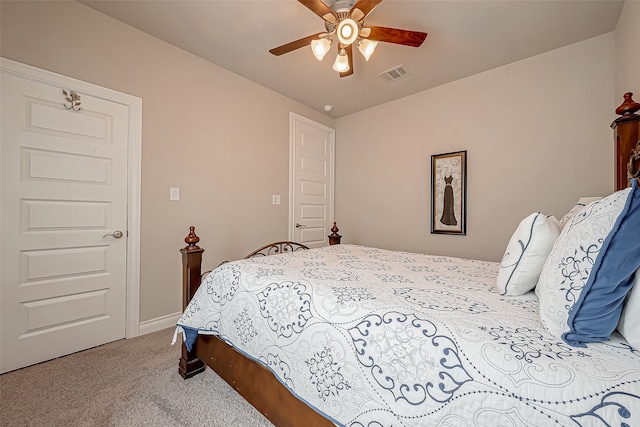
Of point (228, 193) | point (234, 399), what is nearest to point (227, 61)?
point (228, 193)

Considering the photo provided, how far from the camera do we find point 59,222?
1967 mm

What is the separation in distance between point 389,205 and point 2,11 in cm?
384

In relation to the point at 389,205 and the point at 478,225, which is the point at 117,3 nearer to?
the point at 389,205

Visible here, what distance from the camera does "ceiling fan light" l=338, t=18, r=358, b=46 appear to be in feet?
5.64

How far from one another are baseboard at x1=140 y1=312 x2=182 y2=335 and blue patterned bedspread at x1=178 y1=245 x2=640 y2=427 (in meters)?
1.23

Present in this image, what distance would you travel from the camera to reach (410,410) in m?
0.78

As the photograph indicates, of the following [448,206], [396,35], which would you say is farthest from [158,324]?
[448,206]

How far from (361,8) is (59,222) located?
8.71ft

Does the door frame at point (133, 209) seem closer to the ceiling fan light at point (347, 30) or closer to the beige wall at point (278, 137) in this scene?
the beige wall at point (278, 137)

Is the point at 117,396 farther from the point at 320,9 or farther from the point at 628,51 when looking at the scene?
the point at 628,51

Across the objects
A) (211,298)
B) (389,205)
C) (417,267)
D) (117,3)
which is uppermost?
(117,3)

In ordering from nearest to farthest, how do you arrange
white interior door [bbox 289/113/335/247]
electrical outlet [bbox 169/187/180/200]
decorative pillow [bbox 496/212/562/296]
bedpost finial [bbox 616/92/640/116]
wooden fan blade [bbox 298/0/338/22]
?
decorative pillow [bbox 496/212/562/296] < bedpost finial [bbox 616/92/640/116] < wooden fan blade [bbox 298/0/338/22] < electrical outlet [bbox 169/187/180/200] < white interior door [bbox 289/113/335/247]

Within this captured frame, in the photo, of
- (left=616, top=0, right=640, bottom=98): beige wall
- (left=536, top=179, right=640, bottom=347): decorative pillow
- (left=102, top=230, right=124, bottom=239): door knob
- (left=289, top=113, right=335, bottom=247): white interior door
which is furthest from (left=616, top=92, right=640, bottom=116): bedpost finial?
(left=102, top=230, right=124, bottom=239): door knob

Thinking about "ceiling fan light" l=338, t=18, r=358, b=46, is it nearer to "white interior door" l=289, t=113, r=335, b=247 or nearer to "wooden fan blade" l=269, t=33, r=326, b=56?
"wooden fan blade" l=269, t=33, r=326, b=56
